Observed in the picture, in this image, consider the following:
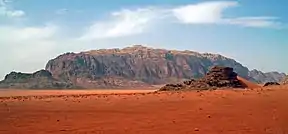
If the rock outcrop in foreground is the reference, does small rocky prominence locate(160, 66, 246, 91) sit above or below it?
Result: below

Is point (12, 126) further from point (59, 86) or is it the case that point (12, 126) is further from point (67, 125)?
point (59, 86)

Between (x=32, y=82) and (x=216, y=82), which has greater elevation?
Result: (x=32, y=82)

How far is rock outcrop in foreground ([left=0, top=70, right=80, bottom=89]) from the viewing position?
163450mm

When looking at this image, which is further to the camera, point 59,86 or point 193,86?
point 59,86

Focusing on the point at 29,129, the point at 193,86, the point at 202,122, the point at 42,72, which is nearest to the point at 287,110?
the point at 202,122

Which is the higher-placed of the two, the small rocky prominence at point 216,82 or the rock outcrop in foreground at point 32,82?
the rock outcrop in foreground at point 32,82

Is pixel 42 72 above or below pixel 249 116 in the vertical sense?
above

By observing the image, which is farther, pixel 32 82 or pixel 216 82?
pixel 32 82

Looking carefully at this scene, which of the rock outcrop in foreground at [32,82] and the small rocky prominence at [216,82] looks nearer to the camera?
the small rocky prominence at [216,82]

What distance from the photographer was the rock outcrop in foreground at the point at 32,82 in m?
163

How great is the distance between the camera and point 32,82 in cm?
17000

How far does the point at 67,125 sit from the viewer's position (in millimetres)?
19438

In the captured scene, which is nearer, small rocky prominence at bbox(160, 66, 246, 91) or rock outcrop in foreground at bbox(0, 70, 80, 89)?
small rocky prominence at bbox(160, 66, 246, 91)

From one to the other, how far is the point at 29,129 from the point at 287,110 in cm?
1470
